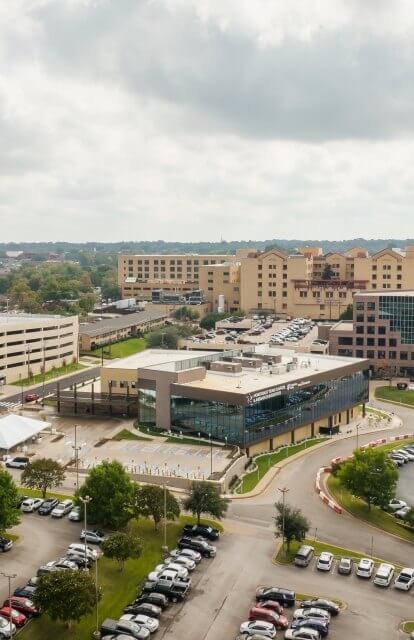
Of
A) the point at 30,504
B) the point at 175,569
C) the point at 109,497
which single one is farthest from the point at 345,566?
the point at 30,504

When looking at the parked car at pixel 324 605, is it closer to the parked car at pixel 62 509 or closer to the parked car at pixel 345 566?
the parked car at pixel 345 566

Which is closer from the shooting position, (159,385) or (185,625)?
(185,625)

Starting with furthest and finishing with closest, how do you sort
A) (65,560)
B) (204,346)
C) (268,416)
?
1. (204,346)
2. (268,416)
3. (65,560)

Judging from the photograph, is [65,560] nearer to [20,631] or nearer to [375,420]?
[20,631]

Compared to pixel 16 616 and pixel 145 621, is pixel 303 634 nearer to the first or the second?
pixel 145 621

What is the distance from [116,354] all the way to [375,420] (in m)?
51.5

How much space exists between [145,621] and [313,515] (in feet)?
60.0

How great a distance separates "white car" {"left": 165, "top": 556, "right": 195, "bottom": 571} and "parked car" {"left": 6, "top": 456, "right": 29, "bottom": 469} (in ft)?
69.2

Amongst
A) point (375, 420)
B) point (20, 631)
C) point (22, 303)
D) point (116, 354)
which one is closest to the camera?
point (20, 631)

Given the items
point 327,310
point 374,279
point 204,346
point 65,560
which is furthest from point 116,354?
point 65,560

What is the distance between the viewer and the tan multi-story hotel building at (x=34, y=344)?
91.4 m

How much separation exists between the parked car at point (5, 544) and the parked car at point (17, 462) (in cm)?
1492

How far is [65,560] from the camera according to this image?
39.3 metres

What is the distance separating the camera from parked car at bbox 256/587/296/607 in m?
36.2
